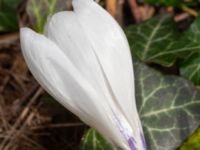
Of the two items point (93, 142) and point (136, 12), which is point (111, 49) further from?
point (136, 12)

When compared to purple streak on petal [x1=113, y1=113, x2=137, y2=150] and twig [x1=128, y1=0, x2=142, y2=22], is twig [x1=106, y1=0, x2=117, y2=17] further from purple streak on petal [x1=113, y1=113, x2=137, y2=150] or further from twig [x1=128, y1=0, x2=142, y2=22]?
purple streak on petal [x1=113, y1=113, x2=137, y2=150]

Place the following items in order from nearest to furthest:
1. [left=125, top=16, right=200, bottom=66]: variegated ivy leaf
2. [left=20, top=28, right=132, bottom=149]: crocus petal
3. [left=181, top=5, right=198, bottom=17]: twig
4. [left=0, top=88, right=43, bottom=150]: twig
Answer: [left=20, top=28, right=132, bottom=149]: crocus petal < [left=125, top=16, right=200, bottom=66]: variegated ivy leaf < [left=0, top=88, right=43, bottom=150]: twig < [left=181, top=5, right=198, bottom=17]: twig

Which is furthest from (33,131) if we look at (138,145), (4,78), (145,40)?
(138,145)

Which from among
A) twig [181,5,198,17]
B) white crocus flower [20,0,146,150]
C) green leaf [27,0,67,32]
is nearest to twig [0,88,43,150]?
green leaf [27,0,67,32]

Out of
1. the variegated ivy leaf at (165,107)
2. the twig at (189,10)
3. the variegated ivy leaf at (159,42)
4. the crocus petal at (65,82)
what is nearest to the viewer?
the crocus petal at (65,82)

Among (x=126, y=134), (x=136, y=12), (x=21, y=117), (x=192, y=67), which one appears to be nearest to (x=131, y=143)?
(x=126, y=134)

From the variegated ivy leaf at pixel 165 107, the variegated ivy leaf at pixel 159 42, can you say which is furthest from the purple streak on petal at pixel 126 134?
the variegated ivy leaf at pixel 159 42

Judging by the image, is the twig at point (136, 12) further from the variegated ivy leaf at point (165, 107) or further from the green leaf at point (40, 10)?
the variegated ivy leaf at point (165, 107)
